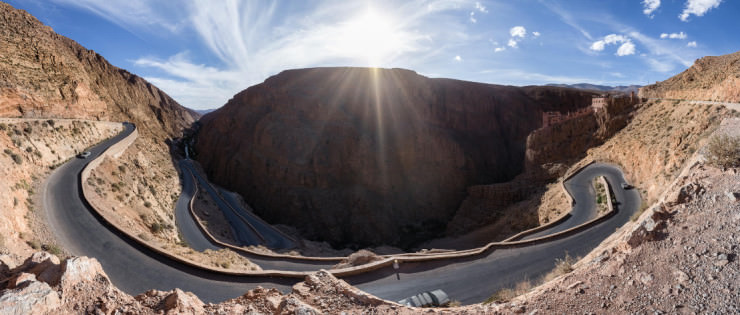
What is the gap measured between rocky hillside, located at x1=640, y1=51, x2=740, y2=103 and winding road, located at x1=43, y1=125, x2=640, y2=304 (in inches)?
481

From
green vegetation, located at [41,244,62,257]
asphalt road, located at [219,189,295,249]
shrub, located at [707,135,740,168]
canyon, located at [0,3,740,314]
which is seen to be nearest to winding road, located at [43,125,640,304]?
green vegetation, located at [41,244,62,257]

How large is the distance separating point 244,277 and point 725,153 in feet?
51.8

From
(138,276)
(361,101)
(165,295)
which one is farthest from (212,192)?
(165,295)

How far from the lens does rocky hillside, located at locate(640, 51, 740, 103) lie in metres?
19.5

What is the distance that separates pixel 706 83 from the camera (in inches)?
943

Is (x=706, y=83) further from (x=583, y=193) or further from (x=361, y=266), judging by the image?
(x=361, y=266)

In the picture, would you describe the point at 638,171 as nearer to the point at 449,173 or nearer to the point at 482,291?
the point at 482,291

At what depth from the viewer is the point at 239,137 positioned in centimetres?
5459

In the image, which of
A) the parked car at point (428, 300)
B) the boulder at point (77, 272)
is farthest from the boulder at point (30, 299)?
the parked car at point (428, 300)

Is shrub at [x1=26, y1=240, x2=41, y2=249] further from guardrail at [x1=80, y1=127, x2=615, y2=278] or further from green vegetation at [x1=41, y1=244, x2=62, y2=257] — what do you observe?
guardrail at [x1=80, y1=127, x2=615, y2=278]

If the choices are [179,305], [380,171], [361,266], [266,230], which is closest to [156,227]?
[361,266]

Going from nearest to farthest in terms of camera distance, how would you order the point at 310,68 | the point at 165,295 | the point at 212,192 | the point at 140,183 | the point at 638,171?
1. the point at 165,295
2. the point at 638,171
3. the point at 140,183
4. the point at 212,192
5. the point at 310,68

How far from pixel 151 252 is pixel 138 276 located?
1731 millimetres

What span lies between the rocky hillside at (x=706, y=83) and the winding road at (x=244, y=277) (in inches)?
481
